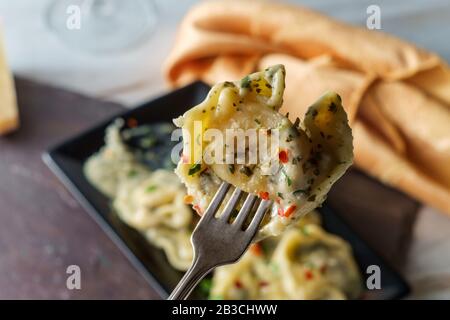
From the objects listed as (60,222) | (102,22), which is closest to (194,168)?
(60,222)

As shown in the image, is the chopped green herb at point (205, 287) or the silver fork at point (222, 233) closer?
the silver fork at point (222, 233)

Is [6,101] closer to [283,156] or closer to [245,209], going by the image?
[245,209]

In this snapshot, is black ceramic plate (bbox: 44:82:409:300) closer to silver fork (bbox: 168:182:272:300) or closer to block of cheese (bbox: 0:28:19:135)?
block of cheese (bbox: 0:28:19:135)

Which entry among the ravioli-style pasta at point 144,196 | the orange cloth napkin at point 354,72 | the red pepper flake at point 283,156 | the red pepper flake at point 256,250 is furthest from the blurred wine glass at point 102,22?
the red pepper flake at point 283,156

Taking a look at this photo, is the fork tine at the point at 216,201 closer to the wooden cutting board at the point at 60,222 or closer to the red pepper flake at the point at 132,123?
the wooden cutting board at the point at 60,222

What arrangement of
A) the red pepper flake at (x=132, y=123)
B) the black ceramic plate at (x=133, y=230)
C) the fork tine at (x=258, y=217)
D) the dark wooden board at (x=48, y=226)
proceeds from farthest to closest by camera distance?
the red pepper flake at (x=132, y=123)
the dark wooden board at (x=48, y=226)
the black ceramic plate at (x=133, y=230)
the fork tine at (x=258, y=217)

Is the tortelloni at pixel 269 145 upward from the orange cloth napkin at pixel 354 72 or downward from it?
upward
